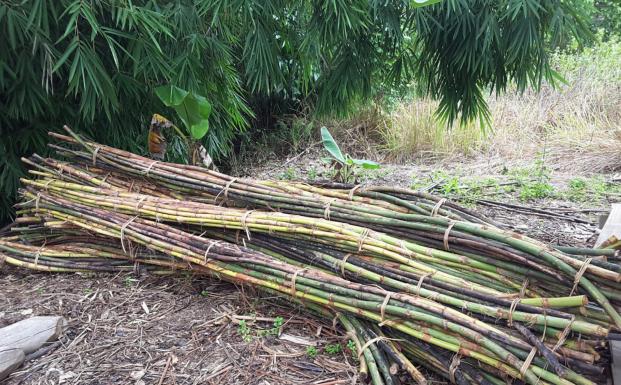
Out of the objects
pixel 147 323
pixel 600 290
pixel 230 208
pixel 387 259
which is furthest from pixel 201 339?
pixel 600 290

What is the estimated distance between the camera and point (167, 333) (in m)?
1.83

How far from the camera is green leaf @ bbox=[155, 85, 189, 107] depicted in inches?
106

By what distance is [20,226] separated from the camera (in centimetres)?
271

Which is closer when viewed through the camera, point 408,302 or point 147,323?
point 408,302

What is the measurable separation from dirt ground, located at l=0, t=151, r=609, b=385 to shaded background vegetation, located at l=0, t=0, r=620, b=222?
0.96m

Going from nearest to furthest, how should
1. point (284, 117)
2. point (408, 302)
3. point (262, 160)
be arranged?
1. point (408, 302)
2. point (262, 160)
3. point (284, 117)

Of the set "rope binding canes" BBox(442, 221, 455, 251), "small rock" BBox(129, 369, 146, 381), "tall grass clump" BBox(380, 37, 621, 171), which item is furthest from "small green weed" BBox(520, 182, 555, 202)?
"small rock" BBox(129, 369, 146, 381)

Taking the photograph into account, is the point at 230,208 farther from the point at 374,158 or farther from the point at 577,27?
the point at 374,158

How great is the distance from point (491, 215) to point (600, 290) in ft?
5.58

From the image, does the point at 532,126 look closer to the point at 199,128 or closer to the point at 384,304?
the point at 199,128

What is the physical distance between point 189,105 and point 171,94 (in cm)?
13

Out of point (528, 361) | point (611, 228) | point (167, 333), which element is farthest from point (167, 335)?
point (611, 228)

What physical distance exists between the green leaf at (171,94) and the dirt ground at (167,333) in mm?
975

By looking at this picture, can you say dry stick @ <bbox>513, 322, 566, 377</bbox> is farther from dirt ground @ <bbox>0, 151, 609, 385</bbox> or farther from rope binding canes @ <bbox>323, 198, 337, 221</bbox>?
rope binding canes @ <bbox>323, 198, 337, 221</bbox>
